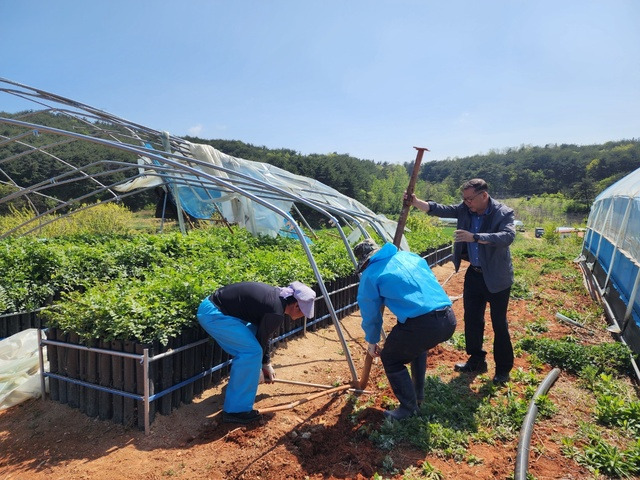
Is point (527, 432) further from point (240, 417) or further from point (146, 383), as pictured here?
point (146, 383)

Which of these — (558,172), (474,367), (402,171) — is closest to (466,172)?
(558,172)

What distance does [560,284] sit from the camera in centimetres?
1007

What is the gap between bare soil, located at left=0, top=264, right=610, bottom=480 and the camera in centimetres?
315

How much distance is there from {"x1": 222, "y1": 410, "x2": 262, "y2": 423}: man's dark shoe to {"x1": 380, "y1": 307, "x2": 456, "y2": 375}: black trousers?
1.37 meters

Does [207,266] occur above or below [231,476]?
above

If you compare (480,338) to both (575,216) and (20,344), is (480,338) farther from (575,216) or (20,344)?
(575,216)

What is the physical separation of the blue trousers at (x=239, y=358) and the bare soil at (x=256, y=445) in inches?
9.7

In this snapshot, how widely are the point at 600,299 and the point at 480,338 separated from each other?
511 centimetres

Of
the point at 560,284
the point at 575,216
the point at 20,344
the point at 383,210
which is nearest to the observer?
the point at 20,344

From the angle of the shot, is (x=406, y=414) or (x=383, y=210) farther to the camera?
(x=383, y=210)

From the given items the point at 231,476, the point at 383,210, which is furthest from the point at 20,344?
→ the point at 383,210

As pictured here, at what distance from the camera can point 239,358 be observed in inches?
149

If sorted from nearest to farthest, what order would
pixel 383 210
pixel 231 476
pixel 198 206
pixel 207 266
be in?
1. pixel 231 476
2. pixel 207 266
3. pixel 198 206
4. pixel 383 210

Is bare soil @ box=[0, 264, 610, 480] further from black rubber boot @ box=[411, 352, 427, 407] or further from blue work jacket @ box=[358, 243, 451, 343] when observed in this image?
blue work jacket @ box=[358, 243, 451, 343]
